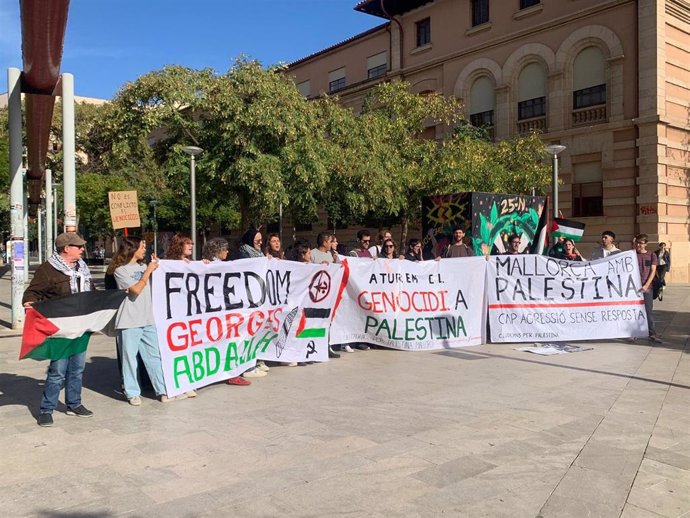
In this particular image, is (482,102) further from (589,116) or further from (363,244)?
(363,244)

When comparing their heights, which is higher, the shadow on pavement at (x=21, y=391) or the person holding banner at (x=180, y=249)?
the person holding banner at (x=180, y=249)

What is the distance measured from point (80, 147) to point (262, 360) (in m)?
33.7

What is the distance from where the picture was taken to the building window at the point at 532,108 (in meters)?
26.0

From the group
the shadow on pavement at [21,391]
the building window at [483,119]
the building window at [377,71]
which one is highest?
the building window at [377,71]

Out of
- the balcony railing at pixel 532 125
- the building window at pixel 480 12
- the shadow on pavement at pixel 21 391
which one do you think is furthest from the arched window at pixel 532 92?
the shadow on pavement at pixel 21 391

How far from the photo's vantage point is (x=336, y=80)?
3588 cm

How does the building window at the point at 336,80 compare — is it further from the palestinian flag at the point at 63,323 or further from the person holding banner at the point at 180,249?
the palestinian flag at the point at 63,323

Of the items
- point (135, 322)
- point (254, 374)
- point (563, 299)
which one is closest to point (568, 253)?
point (563, 299)

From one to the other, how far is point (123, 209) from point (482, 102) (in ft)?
62.8

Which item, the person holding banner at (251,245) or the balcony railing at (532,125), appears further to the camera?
the balcony railing at (532,125)

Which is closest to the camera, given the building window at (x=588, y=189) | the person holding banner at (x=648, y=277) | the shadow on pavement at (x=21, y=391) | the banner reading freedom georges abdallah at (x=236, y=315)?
the shadow on pavement at (x=21, y=391)

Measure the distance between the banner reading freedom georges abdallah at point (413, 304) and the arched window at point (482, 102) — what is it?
19698 millimetres

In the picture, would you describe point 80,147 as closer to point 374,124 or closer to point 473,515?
point 374,124

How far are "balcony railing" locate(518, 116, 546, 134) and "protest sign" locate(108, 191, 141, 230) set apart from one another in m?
17.4
